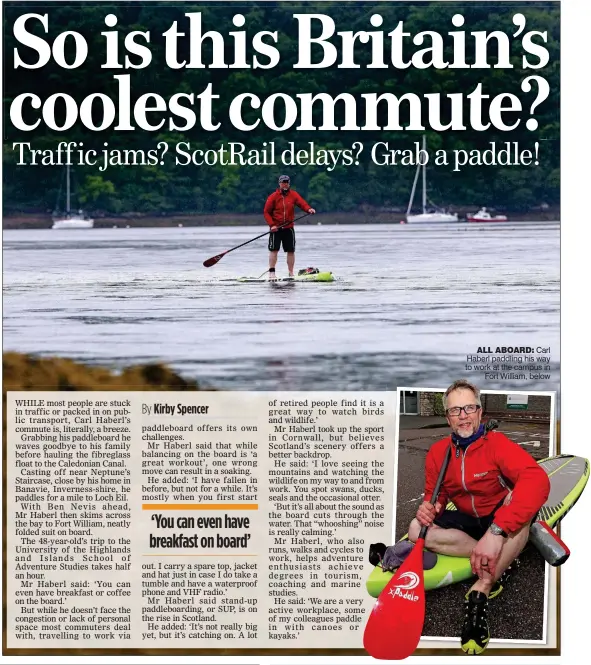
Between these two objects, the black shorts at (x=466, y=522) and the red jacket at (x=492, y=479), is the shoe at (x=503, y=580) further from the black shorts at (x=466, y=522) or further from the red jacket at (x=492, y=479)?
the red jacket at (x=492, y=479)

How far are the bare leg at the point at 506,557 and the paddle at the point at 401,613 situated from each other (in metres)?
0.31

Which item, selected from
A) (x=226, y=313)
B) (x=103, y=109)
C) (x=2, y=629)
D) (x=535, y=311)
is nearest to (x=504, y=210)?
(x=535, y=311)

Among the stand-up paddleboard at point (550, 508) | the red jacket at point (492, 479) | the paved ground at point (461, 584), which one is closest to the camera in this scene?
the red jacket at point (492, 479)

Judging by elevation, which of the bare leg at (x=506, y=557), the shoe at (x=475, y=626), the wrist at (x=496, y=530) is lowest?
the shoe at (x=475, y=626)

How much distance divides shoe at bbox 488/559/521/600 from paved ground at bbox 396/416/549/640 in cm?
3

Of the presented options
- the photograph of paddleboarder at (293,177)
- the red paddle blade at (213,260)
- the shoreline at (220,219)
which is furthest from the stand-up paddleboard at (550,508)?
the red paddle blade at (213,260)

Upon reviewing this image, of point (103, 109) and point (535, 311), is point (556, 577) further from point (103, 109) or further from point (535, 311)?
point (103, 109)

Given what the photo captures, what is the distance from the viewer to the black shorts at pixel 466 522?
654 cm

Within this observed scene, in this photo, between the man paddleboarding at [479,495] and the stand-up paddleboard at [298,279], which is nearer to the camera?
the man paddleboarding at [479,495]

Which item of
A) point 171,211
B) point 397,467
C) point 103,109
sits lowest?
point 397,467

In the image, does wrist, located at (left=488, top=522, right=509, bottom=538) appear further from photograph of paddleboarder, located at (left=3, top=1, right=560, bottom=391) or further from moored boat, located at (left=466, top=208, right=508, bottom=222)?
moored boat, located at (left=466, top=208, right=508, bottom=222)

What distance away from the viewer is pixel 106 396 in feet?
23.9

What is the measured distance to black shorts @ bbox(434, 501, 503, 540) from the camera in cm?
654

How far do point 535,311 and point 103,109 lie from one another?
9.09 ft
